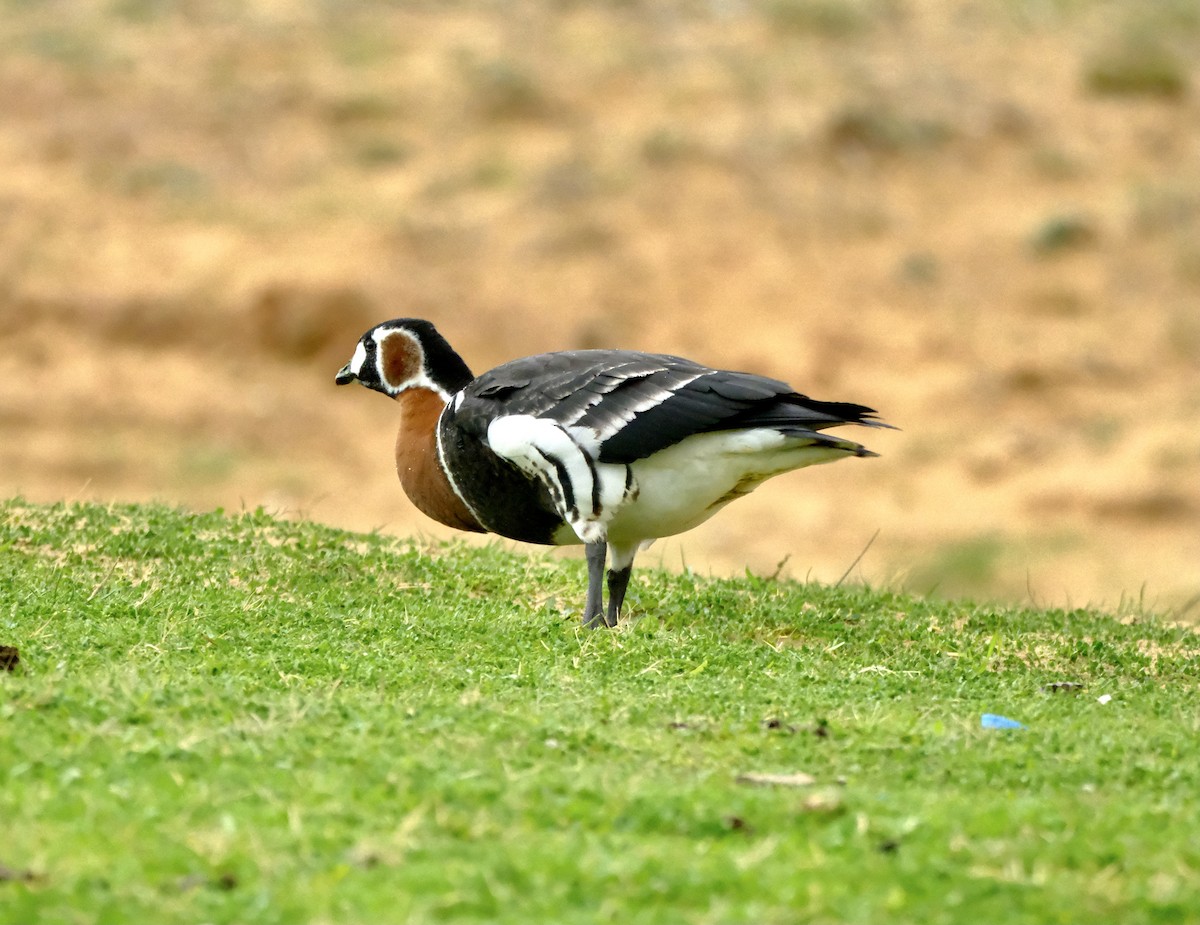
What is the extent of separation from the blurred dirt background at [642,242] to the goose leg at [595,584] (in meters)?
11.6

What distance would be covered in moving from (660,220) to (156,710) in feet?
62.3

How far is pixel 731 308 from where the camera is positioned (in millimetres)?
22375

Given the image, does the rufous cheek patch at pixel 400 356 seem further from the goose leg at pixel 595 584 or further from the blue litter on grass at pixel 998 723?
the blue litter on grass at pixel 998 723

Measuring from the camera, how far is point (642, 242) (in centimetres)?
2312

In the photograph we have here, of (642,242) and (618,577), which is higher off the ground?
(642,242)

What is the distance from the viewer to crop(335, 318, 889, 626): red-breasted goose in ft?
21.3

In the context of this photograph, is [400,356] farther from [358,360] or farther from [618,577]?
[618,577]

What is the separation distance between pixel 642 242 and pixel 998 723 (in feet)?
59.9

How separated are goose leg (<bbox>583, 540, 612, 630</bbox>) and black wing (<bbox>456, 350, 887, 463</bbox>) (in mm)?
366

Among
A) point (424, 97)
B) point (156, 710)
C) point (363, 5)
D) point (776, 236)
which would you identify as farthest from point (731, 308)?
point (156, 710)

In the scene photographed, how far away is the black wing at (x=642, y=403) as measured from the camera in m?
6.47

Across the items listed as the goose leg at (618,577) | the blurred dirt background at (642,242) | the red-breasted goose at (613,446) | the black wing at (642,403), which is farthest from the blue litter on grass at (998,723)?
the blurred dirt background at (642,242)

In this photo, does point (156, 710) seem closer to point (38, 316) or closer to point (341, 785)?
point (341, 785)

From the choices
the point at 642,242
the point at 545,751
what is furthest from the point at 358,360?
the point at 642,242
